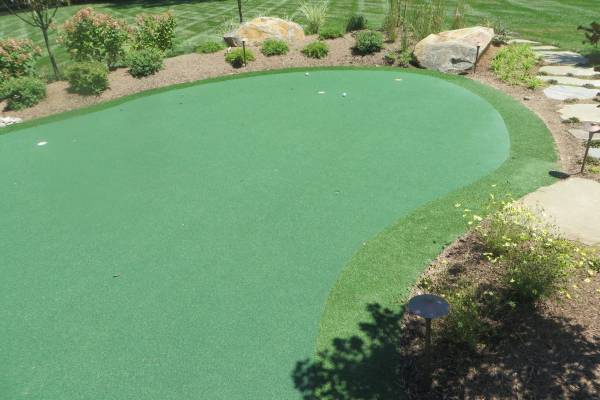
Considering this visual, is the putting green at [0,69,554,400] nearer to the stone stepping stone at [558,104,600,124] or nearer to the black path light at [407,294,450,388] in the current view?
the stone stepping stone at [558,104,600,124]

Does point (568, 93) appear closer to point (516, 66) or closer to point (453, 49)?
point (516, 66)

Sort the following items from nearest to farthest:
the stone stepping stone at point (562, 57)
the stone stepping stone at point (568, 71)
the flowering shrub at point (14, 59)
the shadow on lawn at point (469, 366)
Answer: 1. the shadow on lawn at point (469, 366)
2. the stone stepping stone at point (568, 71)
3. the flowering shrub at point (14, 59)
4. the stone stepping stone at point (562, 57)

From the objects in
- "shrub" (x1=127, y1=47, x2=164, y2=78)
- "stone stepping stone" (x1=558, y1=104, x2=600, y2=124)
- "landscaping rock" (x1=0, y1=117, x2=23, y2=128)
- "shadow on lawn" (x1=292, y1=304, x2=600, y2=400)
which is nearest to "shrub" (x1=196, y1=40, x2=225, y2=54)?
"shrub" (x1=127, y1=47, x2=164, y2=78)

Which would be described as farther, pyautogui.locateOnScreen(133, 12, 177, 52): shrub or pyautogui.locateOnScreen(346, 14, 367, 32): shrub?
pyautogui.locateOnScreen(346, 14, 367, 32): shrub

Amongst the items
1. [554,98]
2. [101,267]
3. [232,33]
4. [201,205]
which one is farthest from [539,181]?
[232,33]

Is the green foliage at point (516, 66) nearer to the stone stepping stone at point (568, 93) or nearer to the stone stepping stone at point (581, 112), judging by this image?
the stone stepping stone at point (568, 93)

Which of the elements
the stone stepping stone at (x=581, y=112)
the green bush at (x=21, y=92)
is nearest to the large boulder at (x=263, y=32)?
the green bush at (x=21, y=92)
